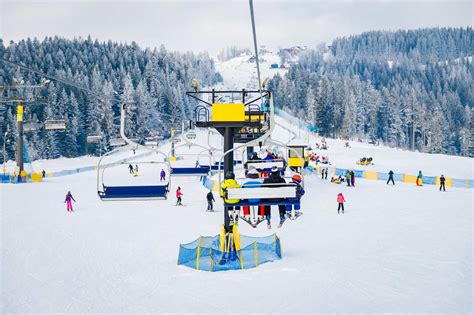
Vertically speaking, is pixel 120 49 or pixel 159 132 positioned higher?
pixel 120 49

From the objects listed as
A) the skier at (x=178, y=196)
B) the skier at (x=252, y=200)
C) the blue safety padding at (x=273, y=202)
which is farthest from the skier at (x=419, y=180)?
the blue safety padding at (x=273, y=202)

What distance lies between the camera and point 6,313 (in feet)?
28.5

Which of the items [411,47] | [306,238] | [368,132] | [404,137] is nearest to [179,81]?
[368,132]

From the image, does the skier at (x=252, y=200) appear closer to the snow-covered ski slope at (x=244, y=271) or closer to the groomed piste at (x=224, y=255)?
the groomed piste at (x=224, y=255)

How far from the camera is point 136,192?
1188 centimetres

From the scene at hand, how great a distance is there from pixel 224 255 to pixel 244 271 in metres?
0.85

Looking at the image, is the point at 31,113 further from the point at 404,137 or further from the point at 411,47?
the point at 411,47

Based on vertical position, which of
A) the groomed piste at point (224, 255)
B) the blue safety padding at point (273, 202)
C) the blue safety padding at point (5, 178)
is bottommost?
the groomed piste at point (224, 255)

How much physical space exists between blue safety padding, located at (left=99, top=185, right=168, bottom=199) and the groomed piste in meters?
Result: 1.73

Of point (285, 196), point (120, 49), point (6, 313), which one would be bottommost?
point (6, 313)

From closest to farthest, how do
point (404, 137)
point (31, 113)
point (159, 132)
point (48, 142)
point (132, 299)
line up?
point (132, 299)
point (48, 142)
point (31, 113)
point (159, 132)
point (404, 137)

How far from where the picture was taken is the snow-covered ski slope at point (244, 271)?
8922mm

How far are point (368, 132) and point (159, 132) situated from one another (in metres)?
51.8

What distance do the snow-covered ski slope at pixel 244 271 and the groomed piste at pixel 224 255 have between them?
1.15ft
